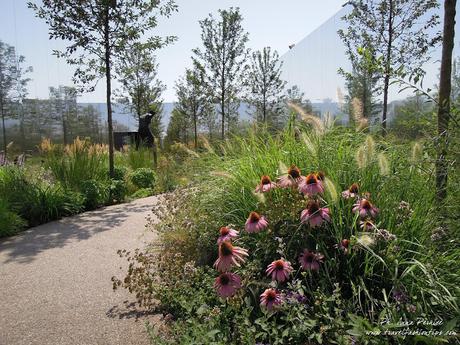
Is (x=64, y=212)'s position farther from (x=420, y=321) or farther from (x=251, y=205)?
(x=420, y=321)

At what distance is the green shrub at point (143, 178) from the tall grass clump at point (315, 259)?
16.3 ft

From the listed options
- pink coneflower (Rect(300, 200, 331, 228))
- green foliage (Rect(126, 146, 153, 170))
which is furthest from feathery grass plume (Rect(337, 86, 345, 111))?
green foliage (Rect(126, 146, 153, 170))

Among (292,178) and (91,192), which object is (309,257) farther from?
(91,192)

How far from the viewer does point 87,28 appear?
6664mm

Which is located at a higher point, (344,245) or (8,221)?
(344,245)

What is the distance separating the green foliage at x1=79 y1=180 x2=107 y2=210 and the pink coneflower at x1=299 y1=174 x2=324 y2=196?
4.38 metres

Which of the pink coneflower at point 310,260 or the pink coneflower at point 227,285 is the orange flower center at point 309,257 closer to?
the pink coneflower at point 310,260

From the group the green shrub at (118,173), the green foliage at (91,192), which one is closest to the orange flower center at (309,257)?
the green foliage at (91,192)

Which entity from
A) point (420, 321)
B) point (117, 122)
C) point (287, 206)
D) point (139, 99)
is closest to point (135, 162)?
point (139, 99)

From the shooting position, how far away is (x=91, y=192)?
5.55 m

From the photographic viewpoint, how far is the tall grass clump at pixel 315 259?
158cm

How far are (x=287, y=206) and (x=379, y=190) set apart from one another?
587mm

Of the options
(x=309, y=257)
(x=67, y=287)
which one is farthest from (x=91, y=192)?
(x=309, y=257)

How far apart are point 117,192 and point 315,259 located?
200 inches
